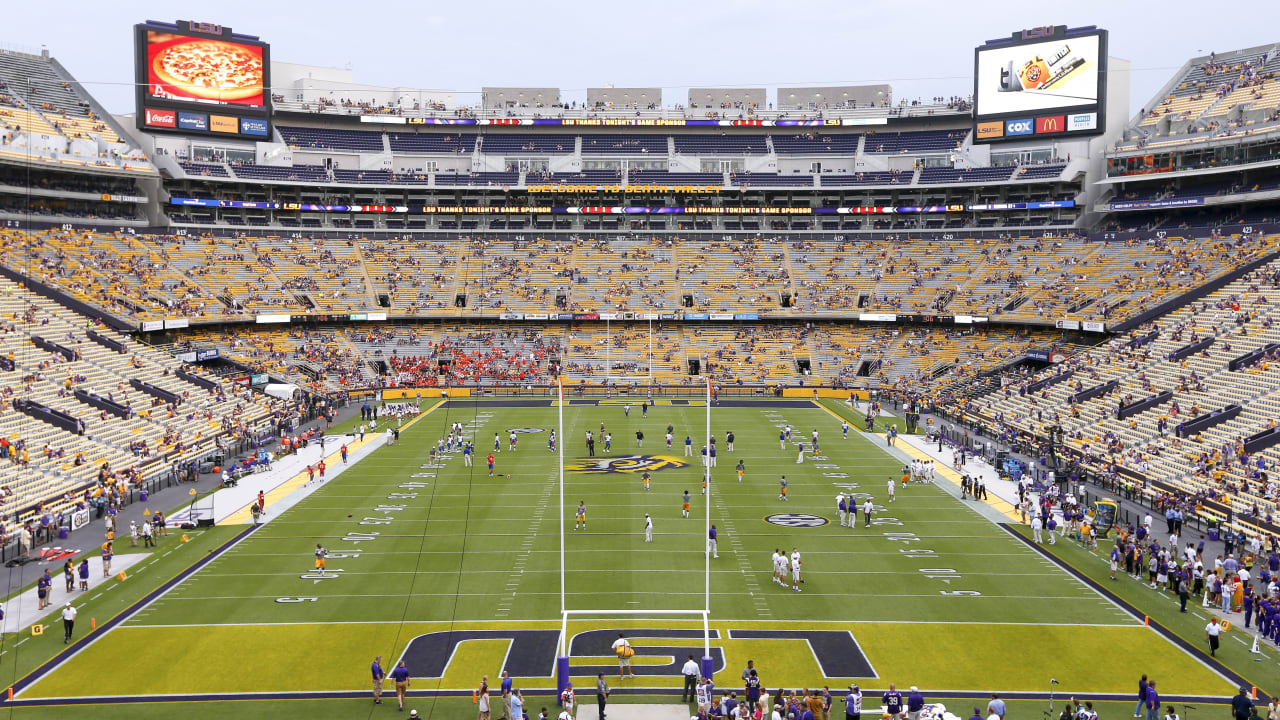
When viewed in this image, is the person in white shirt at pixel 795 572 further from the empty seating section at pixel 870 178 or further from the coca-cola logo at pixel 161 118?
the coca-cola logo at pixel 161 118

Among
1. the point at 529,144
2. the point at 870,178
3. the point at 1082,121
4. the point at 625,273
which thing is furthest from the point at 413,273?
the point at 1082,121

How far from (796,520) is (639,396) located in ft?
102

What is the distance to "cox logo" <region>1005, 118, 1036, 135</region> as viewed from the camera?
6444 centimetres

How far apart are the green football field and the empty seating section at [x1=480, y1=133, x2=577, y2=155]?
176 feet

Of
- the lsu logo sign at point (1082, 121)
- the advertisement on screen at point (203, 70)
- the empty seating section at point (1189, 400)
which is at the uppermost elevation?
A: the advertisement on screen at point (203, 70)

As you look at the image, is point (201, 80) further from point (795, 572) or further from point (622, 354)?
point (795, 572)

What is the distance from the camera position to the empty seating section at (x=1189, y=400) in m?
30.8

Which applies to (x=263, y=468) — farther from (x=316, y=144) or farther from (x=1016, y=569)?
(x=316, y=144)

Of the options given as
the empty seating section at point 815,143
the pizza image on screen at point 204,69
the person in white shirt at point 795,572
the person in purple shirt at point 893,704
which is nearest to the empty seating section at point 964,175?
the empty seating section at point 815,143

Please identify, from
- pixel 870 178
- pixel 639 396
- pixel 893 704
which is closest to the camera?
pixel 893 704

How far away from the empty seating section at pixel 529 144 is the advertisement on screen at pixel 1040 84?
3666 centimetres

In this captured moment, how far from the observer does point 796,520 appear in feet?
93.9

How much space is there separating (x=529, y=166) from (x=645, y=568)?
62.6 metres

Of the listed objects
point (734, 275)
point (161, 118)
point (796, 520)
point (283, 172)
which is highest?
point (161, 118)
